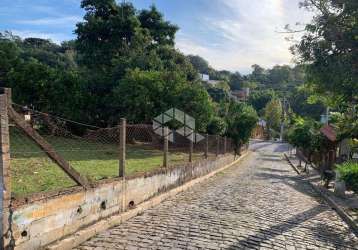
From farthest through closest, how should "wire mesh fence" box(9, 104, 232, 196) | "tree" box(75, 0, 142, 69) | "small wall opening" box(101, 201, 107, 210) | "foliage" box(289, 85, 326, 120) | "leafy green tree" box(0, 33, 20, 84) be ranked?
"foliage" box(289, 85, 326, 120), "tree" box(75, 0, 142, 69), "leafy green tree" box(0, 33, 20, 84), "wire mesh fence" box(9, 104, 232, 196), "small wall opening" box(101, 201, 107, 210)

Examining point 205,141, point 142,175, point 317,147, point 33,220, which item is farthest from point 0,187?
point 317,147

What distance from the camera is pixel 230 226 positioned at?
7.98 metres

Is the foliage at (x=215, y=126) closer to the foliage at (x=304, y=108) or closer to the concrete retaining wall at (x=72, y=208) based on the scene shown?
the concrete retaining wall at (x=72, y=208)

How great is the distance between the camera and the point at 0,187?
203 inches

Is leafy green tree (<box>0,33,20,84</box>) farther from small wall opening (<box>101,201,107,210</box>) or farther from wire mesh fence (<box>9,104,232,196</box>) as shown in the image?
small wall opening (<box>101,201,107,210</box>)

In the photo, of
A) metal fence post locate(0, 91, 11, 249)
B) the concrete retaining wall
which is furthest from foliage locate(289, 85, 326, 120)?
metal fence post locate(0, 91, 11, 249)

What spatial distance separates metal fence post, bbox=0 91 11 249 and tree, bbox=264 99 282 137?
81.0 metres

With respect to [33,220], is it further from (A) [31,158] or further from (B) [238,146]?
(B) [238,146]

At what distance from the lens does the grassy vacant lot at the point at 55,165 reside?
7.92 metres

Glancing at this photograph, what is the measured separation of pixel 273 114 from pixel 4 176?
267 ft

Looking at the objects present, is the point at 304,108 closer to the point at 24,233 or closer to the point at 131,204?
the point at 131,204

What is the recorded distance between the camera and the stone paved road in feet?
22.2

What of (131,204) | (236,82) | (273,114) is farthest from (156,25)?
(236,82)

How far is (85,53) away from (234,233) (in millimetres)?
25812
